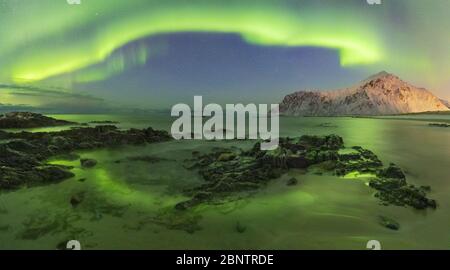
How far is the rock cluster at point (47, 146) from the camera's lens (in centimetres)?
1098

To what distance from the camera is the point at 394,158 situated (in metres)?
13.7

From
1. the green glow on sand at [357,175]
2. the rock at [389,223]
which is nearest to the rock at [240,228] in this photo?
the rock at [389,223]

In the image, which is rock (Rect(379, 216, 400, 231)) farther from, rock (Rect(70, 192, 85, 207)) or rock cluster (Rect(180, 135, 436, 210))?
rock (Rect(70, 192, 85, 207))

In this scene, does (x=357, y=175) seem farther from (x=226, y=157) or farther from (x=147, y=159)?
(x=147, y=159)

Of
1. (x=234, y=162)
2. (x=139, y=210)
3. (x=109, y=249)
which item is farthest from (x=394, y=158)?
(x=109, y=249)

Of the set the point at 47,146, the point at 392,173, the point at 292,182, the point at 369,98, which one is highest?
the point at 369,98

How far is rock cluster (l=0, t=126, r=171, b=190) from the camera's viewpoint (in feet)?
36.0

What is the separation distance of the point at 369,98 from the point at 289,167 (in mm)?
15058

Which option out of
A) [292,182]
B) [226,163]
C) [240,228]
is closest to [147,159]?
[226,163]

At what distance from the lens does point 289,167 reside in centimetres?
1218

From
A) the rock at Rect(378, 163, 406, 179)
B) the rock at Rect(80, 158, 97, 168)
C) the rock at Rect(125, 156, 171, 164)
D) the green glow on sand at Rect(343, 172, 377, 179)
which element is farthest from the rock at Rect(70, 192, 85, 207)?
the rock at Rect(378, 163, 406, 179)

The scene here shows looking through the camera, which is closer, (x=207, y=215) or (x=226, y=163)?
(x=207, y=215)

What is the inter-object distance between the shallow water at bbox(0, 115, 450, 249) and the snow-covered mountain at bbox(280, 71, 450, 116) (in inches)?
262
